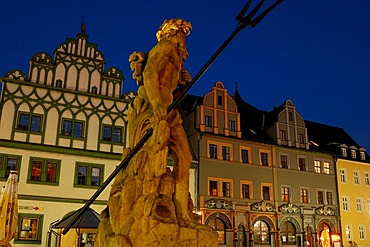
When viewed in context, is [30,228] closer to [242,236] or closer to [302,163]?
[242,236]

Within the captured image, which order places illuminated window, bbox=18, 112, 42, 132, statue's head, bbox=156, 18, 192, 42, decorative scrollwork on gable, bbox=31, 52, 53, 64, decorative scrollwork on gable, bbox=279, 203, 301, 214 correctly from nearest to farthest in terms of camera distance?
statue's head, bbox=156, 18, 192, 42, illuminated window, bbox=18, 112, 42, 132, decorative scrollwork on gable, bbox=31, 52, 53, 64, decorative scrollwork on gable, bbox=279, 203, 301, 214

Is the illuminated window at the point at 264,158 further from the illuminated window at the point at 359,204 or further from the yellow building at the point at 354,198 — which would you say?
the illuminated window at the point at 359,204

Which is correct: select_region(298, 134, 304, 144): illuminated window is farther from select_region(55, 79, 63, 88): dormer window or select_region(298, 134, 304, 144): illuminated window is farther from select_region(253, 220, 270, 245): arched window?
select_region(55, 79, 63, 88): dormer window

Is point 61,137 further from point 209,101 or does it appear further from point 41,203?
point 209,101

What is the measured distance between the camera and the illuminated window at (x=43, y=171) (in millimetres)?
20594

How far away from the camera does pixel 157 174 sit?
530cm

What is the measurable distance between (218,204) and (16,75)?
46.5ft

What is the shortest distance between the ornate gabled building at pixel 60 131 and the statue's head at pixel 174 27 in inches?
595

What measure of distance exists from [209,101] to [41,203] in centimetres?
1314

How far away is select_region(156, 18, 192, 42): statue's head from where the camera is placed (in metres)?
6.05

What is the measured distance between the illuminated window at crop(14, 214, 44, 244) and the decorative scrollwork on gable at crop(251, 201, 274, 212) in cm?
1384

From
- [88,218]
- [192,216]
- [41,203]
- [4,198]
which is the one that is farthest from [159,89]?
[41,203]

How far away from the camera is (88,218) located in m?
15.8

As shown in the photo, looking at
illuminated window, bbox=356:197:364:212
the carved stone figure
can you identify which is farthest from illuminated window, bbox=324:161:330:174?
the carved stone figure
